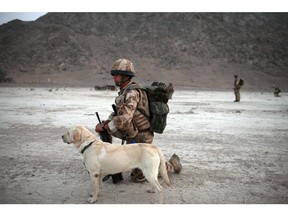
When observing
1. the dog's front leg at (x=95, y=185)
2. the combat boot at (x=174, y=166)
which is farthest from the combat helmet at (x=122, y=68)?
the combat boot at (x=174, y=166)

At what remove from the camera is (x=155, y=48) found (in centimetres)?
7656

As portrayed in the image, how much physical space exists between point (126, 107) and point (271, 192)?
2569mm

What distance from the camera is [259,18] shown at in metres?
83.4

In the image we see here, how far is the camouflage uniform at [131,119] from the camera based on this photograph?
4.41m

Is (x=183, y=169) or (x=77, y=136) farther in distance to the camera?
(x=183, y=169)

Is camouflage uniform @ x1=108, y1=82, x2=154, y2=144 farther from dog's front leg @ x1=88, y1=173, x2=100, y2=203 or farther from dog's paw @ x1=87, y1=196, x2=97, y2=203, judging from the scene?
dog's paw @ x1=87, y1=196, x2=97, y2=203

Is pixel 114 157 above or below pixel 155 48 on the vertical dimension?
below

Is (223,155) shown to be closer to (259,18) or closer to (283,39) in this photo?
(283,39)

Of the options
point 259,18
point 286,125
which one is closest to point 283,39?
point 259,18

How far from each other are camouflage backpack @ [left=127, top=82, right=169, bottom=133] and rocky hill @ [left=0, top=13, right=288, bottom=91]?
53805mm

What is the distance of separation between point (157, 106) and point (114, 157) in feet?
3.63

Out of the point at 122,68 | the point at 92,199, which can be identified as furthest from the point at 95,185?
the point at 122,68

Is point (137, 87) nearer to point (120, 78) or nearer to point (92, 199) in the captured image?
point (120, 78)

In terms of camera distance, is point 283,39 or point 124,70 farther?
point 283,39
